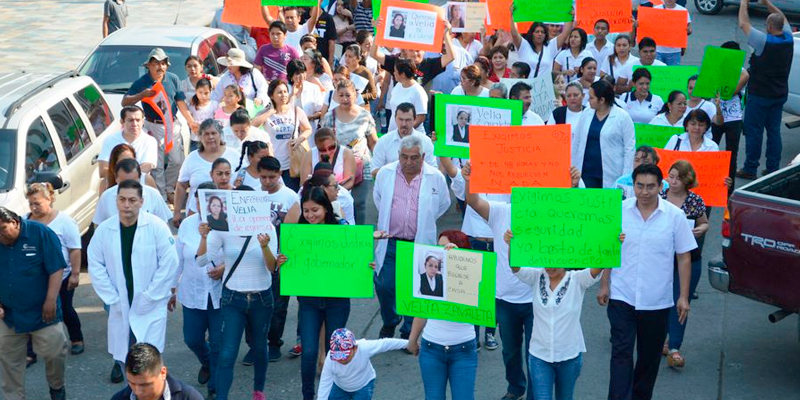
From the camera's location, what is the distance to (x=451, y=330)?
22.3ft

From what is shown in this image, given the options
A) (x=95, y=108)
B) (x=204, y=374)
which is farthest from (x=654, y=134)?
(x=95, y=108)

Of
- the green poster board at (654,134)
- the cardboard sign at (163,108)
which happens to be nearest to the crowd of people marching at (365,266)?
the green poster board at (654,134)

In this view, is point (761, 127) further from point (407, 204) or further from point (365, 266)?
point (365, 266)

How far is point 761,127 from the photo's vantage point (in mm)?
12938

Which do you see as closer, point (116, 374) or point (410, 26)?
point (116, 374)

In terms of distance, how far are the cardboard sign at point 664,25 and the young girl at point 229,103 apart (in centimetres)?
552

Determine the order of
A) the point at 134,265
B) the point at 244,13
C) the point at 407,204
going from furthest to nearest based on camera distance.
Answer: the point at 244,13 < the point at 407,204 < the point at 134,265

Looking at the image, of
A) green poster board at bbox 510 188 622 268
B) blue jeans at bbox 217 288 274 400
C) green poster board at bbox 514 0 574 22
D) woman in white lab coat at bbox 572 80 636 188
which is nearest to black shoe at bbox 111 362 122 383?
blue jeans at bbox 217 288 274 400

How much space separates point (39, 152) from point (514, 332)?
4.79 meters

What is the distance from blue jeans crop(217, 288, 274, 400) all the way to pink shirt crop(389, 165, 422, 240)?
139 cm

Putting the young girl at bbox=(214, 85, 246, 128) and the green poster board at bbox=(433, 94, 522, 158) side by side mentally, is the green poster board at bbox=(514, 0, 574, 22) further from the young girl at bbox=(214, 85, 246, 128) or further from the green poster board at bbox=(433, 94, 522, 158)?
the green poster board at bbox=(433, 94, 522, 158)

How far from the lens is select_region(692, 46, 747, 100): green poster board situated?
1107 centimetres

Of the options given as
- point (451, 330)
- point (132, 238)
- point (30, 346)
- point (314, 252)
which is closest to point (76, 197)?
point (30, 346)

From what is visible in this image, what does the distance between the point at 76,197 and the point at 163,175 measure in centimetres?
154
